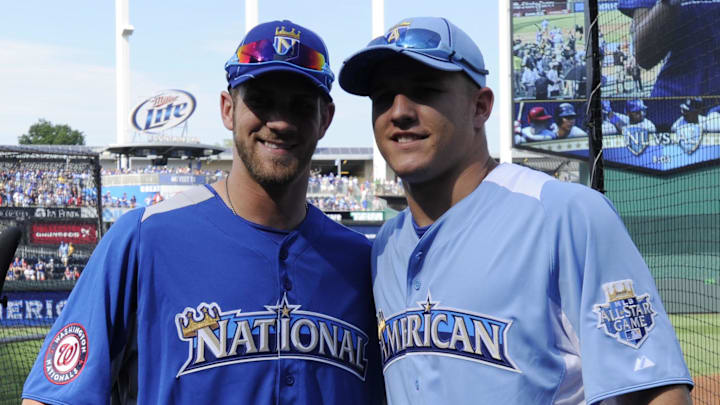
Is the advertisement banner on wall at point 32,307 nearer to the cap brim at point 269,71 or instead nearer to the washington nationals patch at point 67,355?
the washington nationals patch at point 67,355

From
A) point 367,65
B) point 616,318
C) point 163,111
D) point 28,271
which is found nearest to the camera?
point 616,318

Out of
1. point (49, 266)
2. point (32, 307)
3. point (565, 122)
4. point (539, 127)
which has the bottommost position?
point (32, 307)

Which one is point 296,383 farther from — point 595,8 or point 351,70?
point 595,8

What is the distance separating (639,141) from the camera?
66.8ft

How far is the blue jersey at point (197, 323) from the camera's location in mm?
2098

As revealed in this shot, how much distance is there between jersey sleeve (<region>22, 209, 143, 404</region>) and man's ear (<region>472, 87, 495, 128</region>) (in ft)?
3.73

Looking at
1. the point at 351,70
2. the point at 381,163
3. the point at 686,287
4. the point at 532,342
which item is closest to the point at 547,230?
the point at 532,342

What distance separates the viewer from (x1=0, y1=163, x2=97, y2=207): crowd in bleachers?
1104 centimetres

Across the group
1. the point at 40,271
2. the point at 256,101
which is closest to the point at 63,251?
the point at 40,271

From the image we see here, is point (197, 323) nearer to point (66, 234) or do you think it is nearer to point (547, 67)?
point (66, 234)

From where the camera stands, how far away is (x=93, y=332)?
6.81 ft

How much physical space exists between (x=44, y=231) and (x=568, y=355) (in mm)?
11079

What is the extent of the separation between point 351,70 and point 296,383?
3.26 ft

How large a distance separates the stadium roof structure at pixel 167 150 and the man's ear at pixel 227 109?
42.3 metres
